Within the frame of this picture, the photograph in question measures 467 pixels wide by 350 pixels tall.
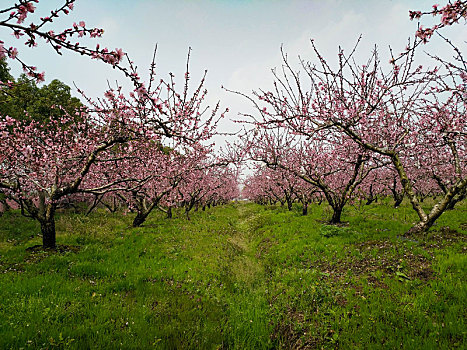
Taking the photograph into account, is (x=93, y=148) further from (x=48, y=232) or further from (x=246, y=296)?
(x=246, y=296)

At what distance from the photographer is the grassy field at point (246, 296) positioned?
4219 mm

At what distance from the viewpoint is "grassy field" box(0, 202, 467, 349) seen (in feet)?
13.8

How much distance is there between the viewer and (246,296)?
22.5ft

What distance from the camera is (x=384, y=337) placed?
167 inches

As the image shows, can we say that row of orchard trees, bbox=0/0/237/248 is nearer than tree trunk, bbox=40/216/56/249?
Yes

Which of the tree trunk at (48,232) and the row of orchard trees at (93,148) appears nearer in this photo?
the row of orchard trees at (93,148)

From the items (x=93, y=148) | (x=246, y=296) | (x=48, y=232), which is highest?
(x=93, y=148)

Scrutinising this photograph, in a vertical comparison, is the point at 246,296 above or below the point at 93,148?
below

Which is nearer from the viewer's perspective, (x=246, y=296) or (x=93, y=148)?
(x=246, y=296)

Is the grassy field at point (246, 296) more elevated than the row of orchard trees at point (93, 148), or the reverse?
the row of orchard trees at point (93, 148)

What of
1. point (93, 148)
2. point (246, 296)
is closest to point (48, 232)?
point (93, 148)

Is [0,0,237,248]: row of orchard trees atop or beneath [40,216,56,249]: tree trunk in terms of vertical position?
atop

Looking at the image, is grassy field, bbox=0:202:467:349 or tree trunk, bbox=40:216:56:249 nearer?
grassy field, bbox=0:202:467:349

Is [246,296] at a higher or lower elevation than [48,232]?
lower
